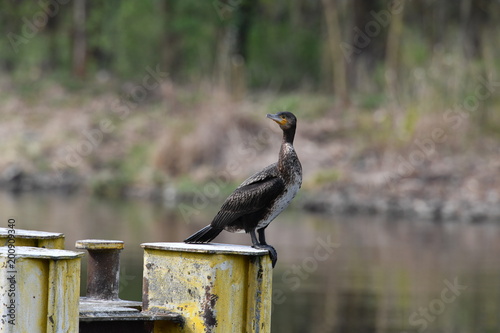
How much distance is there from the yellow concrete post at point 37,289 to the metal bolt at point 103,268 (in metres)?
2.18

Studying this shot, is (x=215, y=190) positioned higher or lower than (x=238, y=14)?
lower

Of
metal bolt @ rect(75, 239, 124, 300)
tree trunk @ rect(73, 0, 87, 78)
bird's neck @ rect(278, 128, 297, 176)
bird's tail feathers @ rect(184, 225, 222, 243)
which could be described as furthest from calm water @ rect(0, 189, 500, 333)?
tree trunk @ rect(73, 0, 87, 78)

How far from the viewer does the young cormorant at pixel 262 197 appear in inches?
274

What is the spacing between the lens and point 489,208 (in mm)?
24453

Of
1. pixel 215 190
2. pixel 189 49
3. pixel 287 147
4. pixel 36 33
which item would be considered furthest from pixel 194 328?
pixel 36 33

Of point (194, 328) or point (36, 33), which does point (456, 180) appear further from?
point (36, 33)

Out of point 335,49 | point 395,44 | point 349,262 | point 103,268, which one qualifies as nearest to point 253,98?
point 335,49

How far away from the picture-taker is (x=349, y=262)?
1766 centimetres

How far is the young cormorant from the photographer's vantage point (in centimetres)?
696

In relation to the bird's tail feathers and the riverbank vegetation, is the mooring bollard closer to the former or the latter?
the bird's tail feathers

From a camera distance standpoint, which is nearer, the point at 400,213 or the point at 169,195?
the point at 400,213

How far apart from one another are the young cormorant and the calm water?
17.3ft

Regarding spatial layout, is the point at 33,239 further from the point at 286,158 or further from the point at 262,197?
the point at 286,158

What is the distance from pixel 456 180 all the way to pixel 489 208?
141cm
